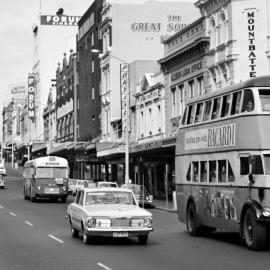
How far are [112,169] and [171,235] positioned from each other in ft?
156

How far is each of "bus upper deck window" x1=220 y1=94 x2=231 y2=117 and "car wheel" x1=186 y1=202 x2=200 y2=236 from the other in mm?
3591

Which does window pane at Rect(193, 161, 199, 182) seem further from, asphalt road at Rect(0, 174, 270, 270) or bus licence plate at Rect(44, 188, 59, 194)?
bus licence plate at Rect(44, 188, 59, 194)

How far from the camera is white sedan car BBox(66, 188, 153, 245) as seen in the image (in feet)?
57.4

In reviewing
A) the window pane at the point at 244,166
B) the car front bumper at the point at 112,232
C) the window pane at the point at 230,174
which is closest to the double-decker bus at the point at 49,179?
the window pane at the point at 230,174

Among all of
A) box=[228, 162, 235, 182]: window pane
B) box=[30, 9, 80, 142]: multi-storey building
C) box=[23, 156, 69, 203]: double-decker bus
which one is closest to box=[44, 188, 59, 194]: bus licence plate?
box=[23, 156, 69, 203]: double-decker bus

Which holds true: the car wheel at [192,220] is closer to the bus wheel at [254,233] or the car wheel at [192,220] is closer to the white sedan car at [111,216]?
the white sedan car at [111,216]

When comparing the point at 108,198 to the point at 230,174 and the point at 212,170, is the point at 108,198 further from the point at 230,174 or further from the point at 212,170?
the point at 230,174

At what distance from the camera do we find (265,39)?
37781 mm

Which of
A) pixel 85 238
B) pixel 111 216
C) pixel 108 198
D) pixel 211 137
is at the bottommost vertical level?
pixel 85 238

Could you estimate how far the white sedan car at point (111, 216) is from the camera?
1750 cm

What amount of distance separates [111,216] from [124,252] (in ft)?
4.14

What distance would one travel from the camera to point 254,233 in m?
16.8

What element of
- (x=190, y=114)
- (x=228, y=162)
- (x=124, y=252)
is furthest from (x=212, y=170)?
(x=124, y=252)

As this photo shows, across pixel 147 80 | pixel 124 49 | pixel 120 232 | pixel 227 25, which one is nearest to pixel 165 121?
pixel 147 80
